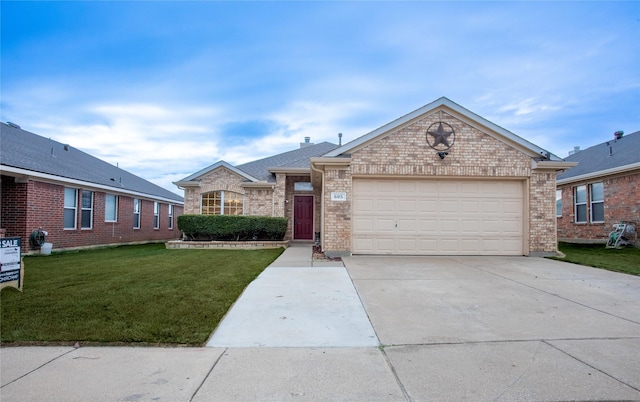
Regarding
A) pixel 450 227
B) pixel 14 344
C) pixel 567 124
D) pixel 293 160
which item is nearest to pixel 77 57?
pixel 293 160

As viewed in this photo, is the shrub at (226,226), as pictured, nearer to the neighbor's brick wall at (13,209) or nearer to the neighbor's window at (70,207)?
the neighbor's window at (70,207)

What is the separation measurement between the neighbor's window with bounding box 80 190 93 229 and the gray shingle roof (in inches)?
261

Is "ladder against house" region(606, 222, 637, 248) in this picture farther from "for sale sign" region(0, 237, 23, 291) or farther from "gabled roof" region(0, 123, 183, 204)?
"gabled roof" region(0, 123, 183, 204)

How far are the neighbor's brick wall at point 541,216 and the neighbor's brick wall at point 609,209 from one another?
5.50m

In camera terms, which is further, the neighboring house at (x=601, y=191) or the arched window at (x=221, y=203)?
the arched window at (x=221, y=203)

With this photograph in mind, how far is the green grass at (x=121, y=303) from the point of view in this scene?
149 inches

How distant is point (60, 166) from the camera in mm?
13234

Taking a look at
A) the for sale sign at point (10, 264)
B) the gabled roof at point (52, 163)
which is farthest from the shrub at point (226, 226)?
the for sale sign at point (10, 264)

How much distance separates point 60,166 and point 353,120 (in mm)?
15545

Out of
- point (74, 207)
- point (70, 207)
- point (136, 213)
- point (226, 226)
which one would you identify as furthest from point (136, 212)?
point (226, 226)

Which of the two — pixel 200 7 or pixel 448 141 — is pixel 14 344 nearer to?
pixel 200 7

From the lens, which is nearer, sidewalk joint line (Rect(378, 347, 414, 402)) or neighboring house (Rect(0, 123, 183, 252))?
sidewalk joint line (Rect(378, 347, 414, 402))

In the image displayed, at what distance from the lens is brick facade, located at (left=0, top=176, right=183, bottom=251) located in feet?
36.6

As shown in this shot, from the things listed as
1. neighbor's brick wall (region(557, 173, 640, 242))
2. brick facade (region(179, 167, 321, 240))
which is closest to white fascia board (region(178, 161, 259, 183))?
brick facade (region(179, 167, 321, 240))
